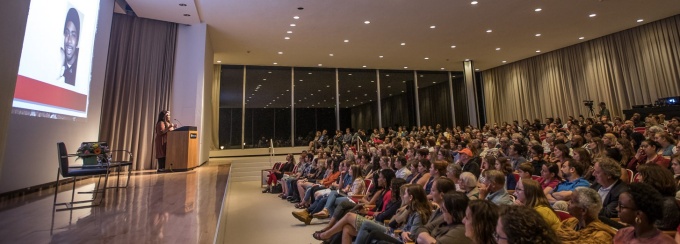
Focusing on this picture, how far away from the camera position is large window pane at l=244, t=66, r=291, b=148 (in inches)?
498

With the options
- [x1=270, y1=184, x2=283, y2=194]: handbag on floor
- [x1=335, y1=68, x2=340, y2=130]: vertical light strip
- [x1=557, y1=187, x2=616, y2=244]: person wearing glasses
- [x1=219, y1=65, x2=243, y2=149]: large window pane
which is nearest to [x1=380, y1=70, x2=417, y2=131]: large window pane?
[x1=335, y1=68, x2=340, y2=130]: vertical light strip

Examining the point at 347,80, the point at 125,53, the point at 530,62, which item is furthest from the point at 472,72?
the point at 125,53

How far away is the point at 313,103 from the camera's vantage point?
13664 millimetres

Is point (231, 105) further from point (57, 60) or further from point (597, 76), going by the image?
point (597, 76)

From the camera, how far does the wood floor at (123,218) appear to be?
2.20 metres

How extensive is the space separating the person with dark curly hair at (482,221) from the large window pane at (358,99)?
11.8 metres

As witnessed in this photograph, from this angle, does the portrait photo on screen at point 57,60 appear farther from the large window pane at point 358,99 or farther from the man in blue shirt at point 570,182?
the large window pane at point 358,99

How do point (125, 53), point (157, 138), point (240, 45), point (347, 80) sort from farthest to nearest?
point (347, 80) < point (240, 45) < point (125, 53) < point (157, 138)

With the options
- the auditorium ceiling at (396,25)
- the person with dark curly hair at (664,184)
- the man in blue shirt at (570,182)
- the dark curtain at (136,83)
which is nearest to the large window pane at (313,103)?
the auditorium ceiling at (396,25)

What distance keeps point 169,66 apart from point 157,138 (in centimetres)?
210

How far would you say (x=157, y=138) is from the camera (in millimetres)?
6523

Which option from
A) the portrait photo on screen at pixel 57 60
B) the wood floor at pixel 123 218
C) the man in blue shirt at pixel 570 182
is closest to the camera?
the wood floor at pixel 123 218

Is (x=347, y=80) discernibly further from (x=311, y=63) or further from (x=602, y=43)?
(x=602, y=43)

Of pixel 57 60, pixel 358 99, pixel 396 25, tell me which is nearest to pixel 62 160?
pixel 57 60
